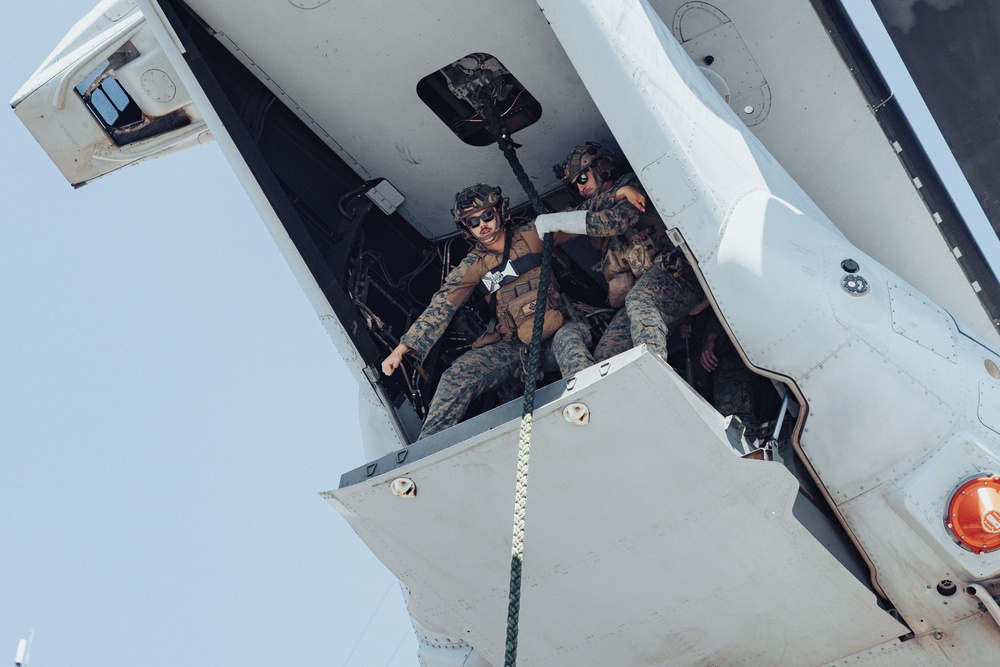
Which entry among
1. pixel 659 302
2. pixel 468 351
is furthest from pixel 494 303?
pixel 659 302

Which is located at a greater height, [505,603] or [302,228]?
[302,228]

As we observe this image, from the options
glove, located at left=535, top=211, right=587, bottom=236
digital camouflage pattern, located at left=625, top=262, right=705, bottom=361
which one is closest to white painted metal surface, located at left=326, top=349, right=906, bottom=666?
digital camouflage pattern, located at left=625, top=262, right=705, bottom=361

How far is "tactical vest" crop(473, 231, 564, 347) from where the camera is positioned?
6848 millimetres

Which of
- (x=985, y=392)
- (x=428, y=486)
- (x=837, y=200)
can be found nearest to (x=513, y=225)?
(x=837, y=200)

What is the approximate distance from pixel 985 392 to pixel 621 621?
2.07 metres

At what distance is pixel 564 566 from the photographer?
555 cm

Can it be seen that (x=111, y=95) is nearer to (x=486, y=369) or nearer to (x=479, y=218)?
(x=479, y=218)

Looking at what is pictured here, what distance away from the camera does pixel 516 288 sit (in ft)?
22.7

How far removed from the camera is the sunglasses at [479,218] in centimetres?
693

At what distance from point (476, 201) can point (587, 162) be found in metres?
0.70

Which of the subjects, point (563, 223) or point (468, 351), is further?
point (468, 351)

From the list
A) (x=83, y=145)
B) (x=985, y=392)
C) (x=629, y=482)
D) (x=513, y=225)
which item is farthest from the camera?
(x=83, y=145)

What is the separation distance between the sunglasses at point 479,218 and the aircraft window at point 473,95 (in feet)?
2.67

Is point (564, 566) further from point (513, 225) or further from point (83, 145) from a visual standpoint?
point (83, 145)
